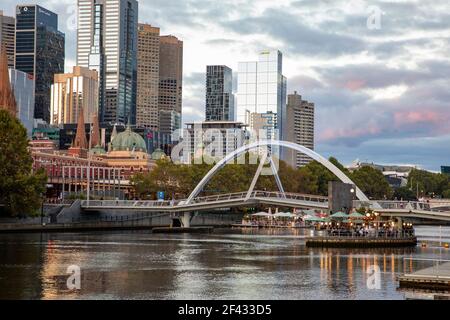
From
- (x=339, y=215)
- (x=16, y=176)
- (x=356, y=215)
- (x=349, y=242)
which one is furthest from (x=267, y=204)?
(x=16, y=176)

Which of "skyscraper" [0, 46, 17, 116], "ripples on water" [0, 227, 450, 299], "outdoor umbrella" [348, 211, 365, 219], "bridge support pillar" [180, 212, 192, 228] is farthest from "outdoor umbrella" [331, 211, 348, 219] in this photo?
"skyscraper" [0, 46, 17, 116]

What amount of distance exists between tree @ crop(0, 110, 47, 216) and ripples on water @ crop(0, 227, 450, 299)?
31.4 feet

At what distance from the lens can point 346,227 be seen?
91.9m

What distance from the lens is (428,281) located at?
4425 centimetres

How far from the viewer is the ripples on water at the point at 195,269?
4494cm

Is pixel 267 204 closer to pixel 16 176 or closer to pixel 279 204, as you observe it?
pixel 279 204

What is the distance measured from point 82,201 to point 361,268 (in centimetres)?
6645

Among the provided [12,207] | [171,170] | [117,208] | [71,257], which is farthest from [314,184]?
[71,257]

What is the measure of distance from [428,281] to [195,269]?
18.4m

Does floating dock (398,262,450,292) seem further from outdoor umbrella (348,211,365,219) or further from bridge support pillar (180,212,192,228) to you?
bridge support pillar (180,212,192,228)

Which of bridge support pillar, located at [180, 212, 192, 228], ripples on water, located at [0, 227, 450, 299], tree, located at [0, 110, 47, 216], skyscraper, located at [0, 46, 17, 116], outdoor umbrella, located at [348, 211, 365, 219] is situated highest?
skyscraper, located at [0, 46, 17, 116]

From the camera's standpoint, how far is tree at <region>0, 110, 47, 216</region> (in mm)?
96625

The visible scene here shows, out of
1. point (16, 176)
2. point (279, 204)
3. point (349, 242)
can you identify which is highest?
point (16, 176)
